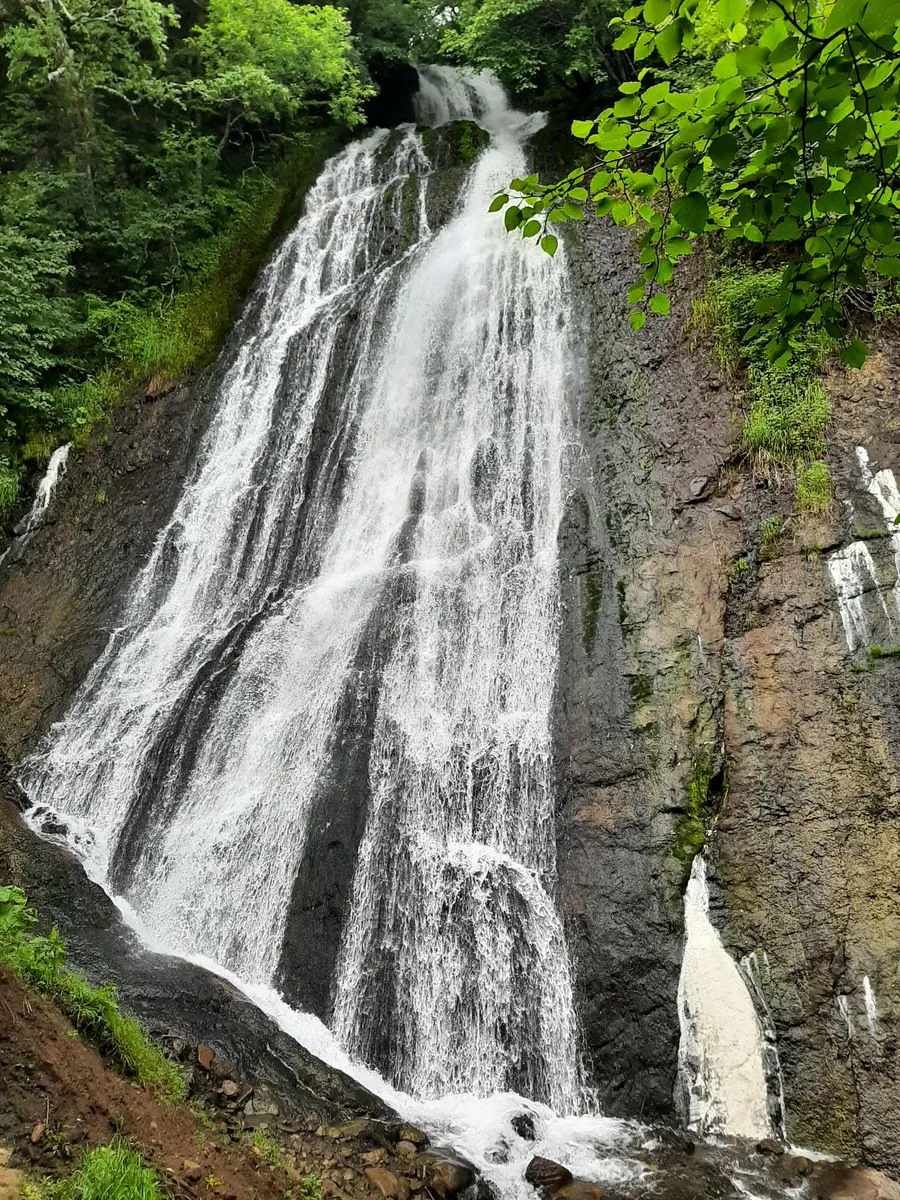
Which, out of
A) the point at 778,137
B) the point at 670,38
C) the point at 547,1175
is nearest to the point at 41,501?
the point at 547,1175

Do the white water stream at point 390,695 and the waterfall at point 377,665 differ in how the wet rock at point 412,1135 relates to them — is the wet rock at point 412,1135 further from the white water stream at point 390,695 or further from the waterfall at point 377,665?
the waterfall at point 377,665

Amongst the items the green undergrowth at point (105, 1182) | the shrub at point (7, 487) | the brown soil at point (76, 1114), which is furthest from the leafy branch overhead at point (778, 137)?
the shrub at point (7, 487)

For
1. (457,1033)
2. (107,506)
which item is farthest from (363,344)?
(457,1033)

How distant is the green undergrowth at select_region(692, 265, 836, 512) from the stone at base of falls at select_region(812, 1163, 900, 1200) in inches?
208

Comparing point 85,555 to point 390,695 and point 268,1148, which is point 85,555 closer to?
point 390,695

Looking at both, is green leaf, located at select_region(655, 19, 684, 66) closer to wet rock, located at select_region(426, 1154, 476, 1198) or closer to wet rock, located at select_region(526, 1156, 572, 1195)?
wet rock, located at select_region(426, 1154, 476, 1198)

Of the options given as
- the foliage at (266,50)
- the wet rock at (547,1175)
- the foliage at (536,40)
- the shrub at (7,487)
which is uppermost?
the foliage at (536,40)

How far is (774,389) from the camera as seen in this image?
8453 millimetres

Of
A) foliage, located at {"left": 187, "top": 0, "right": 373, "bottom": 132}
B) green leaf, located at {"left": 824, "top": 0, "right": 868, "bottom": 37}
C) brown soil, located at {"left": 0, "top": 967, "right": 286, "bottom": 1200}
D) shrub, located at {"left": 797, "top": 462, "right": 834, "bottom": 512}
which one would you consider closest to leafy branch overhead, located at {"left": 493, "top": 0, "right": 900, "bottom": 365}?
green leaf, located at {"left": 824, "top": 0, "right": 868, "bottom": 37}

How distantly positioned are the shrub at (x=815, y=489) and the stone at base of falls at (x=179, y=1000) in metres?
6.34

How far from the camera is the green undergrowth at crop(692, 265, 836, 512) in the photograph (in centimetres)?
776

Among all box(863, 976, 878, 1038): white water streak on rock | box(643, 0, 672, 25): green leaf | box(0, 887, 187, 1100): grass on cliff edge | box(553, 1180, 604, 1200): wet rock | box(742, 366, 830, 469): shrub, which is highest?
box(742, 366, 830, 469): shrub

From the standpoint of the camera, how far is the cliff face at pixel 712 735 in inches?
228

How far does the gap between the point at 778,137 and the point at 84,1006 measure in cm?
522
